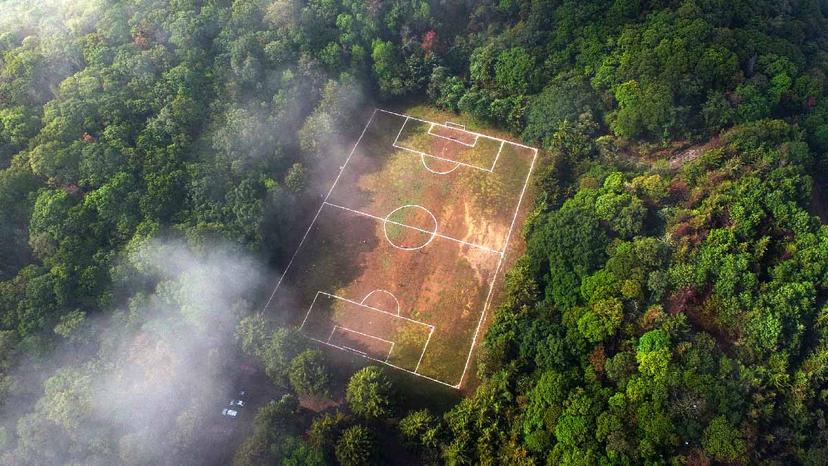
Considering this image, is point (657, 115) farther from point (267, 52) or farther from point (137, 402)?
point (137, 402)

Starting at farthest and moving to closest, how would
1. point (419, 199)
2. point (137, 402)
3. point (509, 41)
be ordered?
1. point (509, 41)
2. point (419, 199)
3. point (137, 402)

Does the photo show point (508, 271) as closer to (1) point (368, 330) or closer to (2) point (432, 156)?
(1) point (368, 330)

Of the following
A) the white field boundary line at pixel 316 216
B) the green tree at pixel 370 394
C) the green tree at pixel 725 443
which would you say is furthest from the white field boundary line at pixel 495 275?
the green tree at pixel 725 443

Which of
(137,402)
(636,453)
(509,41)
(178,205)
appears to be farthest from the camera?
(509,41)

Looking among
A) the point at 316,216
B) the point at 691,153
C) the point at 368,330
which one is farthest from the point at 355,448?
the point at 691,153

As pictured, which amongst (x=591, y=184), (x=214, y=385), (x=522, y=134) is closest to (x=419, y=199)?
(x=522, y=134)

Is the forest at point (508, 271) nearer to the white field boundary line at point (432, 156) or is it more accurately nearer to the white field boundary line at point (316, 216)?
the white field boundary line at point (316, 216)
